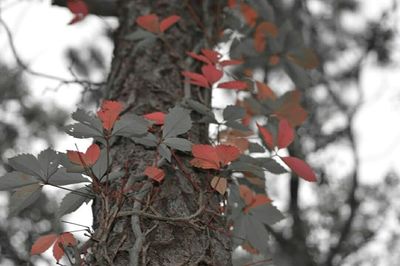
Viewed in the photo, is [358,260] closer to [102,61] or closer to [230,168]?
[102,61]

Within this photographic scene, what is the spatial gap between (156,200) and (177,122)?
175mm

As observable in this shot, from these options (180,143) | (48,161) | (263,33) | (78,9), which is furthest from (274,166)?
(78,9)

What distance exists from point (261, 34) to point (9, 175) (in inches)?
42.4

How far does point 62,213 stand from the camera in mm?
992

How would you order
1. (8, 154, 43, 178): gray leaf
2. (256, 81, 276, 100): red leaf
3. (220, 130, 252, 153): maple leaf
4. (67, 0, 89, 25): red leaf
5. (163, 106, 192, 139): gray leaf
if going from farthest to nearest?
(67, 0, 89, 25): red leaf < (256, 81, 276, 100): red leaf < (220, 130, 252, 153): maple leaf < (163, 106, 192, 139): gray leaf < (8, 154, 43, 178): gray leaf

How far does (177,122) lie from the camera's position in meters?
0.97

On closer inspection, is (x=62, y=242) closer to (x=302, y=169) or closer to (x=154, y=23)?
(x=302, y=169)

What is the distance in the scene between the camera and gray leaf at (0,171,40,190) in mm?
904

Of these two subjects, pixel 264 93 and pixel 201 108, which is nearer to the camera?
pixel 201 108

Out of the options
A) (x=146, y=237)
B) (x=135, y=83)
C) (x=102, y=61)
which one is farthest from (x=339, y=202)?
(x=146, y=237)

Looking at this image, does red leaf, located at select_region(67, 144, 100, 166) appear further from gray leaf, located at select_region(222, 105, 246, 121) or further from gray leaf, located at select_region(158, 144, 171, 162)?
gray leaf, located at select_region(222, 105, 246, 121)

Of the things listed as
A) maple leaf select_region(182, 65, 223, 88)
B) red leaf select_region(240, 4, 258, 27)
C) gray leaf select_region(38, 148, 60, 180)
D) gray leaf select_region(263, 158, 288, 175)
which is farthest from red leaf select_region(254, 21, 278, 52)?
gray leaf select_region(38, 148, 60, 180)

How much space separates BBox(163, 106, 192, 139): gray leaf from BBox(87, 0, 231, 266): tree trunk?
0.43 ft

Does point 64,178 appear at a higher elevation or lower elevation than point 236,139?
higher
